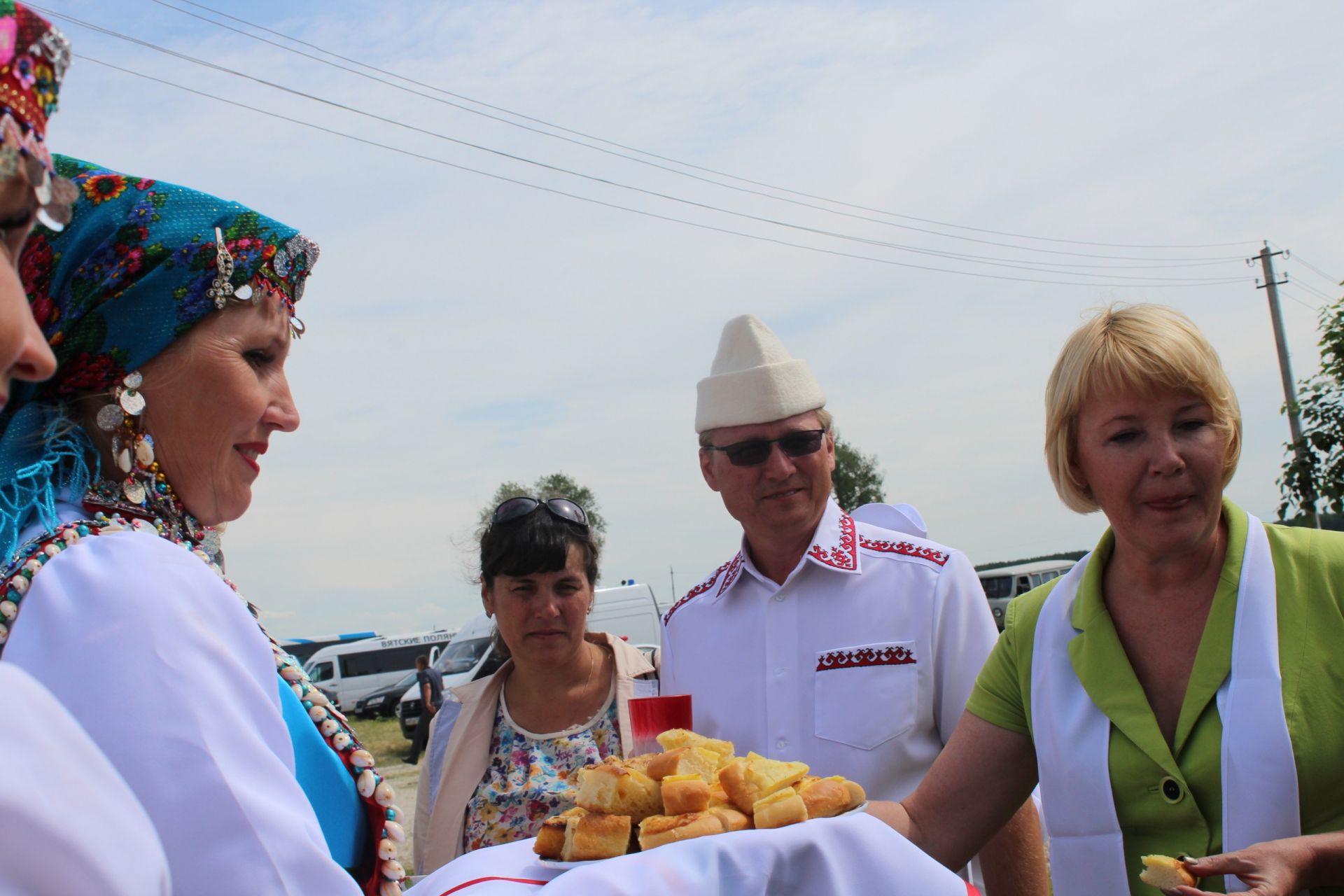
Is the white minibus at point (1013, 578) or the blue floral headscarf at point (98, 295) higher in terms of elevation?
the blue floral headscarf at point (98, 295)

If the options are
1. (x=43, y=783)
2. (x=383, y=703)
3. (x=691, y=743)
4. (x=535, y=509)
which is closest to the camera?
(x=43, y=783)

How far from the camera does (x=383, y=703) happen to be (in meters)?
29.8

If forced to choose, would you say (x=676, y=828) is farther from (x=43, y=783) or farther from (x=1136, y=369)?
(x=1136, y=369)

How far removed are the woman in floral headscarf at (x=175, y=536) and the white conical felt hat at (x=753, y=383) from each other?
1.56 m

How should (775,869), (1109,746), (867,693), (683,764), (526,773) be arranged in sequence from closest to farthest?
(775,869) < (683,764) < (1109,746) < (867,693) < (526,773)

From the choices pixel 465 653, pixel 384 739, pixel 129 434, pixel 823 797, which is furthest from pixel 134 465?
pixel 384 739

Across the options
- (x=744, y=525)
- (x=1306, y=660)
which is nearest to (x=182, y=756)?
(x=1306, y=660)

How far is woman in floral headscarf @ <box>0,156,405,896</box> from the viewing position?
116cm

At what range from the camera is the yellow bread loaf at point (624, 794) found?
6.02 feet

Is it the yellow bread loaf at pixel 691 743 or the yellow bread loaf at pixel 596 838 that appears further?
the yellow bread loaf at pixel 691 743

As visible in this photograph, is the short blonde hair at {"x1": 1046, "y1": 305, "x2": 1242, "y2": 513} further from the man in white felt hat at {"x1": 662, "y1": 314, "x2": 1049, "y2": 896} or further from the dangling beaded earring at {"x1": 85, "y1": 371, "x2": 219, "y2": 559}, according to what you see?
the dangling beaded earring at {"x1": 85, "y1": 371, "x2": 219, "y2": 559}

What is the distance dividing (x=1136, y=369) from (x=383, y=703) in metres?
30.2

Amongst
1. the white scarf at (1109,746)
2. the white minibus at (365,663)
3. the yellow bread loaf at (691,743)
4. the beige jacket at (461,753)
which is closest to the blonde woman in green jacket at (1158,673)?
the white scarf at (1109,746)

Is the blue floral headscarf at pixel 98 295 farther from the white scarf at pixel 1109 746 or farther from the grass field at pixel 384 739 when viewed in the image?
the grass field at pixel 384 739
